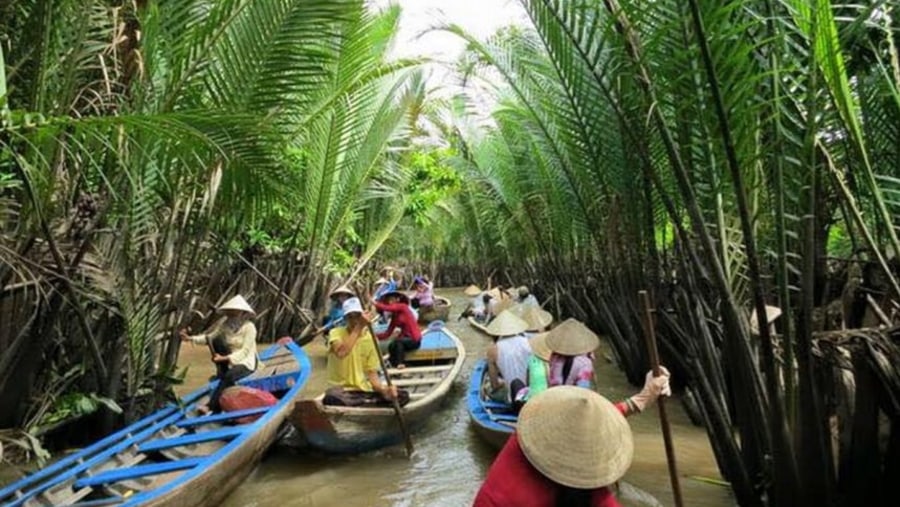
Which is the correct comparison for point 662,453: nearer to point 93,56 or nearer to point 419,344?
point 419,344

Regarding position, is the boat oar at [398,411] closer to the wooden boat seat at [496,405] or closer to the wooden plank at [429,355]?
the wooden boat seat at [496,405]

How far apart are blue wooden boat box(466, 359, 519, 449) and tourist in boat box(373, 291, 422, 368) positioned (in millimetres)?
1967

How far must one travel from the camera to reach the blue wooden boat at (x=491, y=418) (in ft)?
19.9

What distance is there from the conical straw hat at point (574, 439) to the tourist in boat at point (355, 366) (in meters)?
4.34

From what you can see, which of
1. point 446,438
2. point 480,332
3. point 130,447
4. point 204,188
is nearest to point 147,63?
point 204,188

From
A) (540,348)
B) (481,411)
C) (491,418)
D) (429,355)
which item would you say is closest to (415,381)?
(429,355)

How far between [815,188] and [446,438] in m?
4.99

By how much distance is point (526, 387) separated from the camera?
625 centimetres

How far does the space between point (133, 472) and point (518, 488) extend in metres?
3.44

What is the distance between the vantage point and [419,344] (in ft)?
31.7

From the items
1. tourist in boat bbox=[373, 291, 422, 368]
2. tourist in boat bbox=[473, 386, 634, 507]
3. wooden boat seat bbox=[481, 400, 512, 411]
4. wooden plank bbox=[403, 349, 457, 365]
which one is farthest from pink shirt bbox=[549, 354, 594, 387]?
wooden plank bbox=[403, 349, 457, 365]

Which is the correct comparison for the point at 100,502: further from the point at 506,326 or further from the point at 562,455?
the point at 506,326

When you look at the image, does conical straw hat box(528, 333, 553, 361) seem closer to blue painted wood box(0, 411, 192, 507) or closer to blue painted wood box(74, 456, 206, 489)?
blue painted wood box(74, 456, 206, 489)

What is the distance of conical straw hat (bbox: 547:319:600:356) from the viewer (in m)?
5.38
